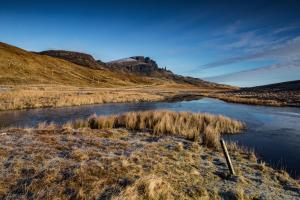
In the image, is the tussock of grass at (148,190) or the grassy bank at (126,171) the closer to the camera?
the tussock of grass at (148,190)

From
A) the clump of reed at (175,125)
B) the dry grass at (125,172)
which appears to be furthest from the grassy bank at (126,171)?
the clump of reed at (175,125)

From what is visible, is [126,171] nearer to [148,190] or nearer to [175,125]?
[148,190]

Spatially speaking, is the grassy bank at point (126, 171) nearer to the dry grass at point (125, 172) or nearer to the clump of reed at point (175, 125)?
the dry grass at point (125, 172)

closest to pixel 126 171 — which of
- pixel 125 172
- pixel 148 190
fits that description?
pixel 125 172

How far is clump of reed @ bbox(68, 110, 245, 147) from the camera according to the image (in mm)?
13352

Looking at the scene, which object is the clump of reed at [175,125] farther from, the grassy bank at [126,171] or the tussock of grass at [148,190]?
the tussock of grass at [148,190]

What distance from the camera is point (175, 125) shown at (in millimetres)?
15578

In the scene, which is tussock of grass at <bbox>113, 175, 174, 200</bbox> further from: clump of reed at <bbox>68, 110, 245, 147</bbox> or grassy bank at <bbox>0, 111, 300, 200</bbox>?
clump of reed at <bbox>68, 110, 245, 147</bbox>

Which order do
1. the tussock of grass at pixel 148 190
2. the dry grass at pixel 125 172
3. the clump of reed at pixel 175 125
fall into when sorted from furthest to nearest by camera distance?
1. the clump of reed at pixel 175 125
2. the dry grass at pixel 125 172
3. the tussock of grass at pixel 148 190

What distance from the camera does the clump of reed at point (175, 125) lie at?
1335 cm

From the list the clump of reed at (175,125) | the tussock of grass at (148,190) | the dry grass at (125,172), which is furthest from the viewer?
the clump of reed at (175,125)

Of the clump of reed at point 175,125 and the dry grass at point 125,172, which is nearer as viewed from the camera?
the dry grass at point 125,172

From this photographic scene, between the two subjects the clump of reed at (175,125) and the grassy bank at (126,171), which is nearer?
the grassy bank at (126,171)

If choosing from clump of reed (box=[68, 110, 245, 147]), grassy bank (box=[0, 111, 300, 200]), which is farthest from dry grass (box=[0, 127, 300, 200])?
clump of reed (box=[68, 110, 245, 147])
